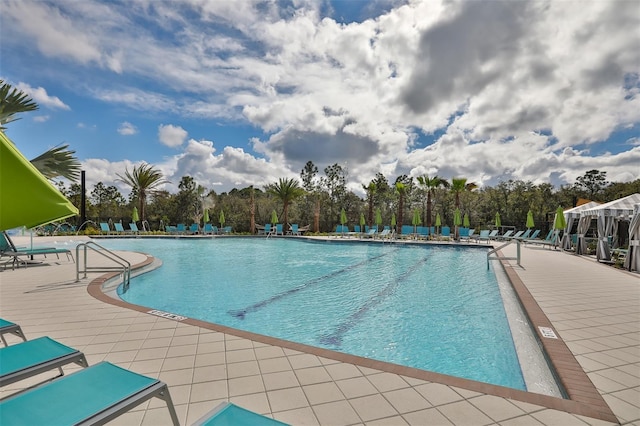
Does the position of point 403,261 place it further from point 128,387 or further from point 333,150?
point 333,150

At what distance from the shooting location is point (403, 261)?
12.4 metres

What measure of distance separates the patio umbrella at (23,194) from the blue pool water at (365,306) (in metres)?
3.72

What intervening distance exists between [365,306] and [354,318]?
0.74 m

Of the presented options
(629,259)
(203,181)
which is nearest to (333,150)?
(203,181)

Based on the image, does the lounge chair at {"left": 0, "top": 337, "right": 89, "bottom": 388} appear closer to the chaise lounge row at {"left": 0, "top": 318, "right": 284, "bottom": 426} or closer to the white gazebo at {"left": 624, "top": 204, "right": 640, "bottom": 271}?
the chaise lounge row at {"left": 0, "top": 318, "right": 284, "bottom": 426}

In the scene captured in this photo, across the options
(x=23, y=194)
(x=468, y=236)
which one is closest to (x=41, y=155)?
(x=23, y=194)

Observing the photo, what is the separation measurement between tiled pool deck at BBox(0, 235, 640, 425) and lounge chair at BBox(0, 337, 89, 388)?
56 cm

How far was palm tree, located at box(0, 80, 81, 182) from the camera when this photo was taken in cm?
664

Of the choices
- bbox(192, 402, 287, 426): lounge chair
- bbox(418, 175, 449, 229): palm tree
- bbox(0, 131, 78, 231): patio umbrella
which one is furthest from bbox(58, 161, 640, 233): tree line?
bbox(192, 402, 287, 426): lounge chair

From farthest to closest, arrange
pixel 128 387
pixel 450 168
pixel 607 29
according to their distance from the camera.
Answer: pixel 450 168 < pixel 607 29 < pixel 128 387

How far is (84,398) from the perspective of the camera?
165cm

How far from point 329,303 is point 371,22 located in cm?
829

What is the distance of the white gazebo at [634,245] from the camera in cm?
852

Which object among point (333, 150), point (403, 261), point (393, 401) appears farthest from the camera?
point (333, 150)
